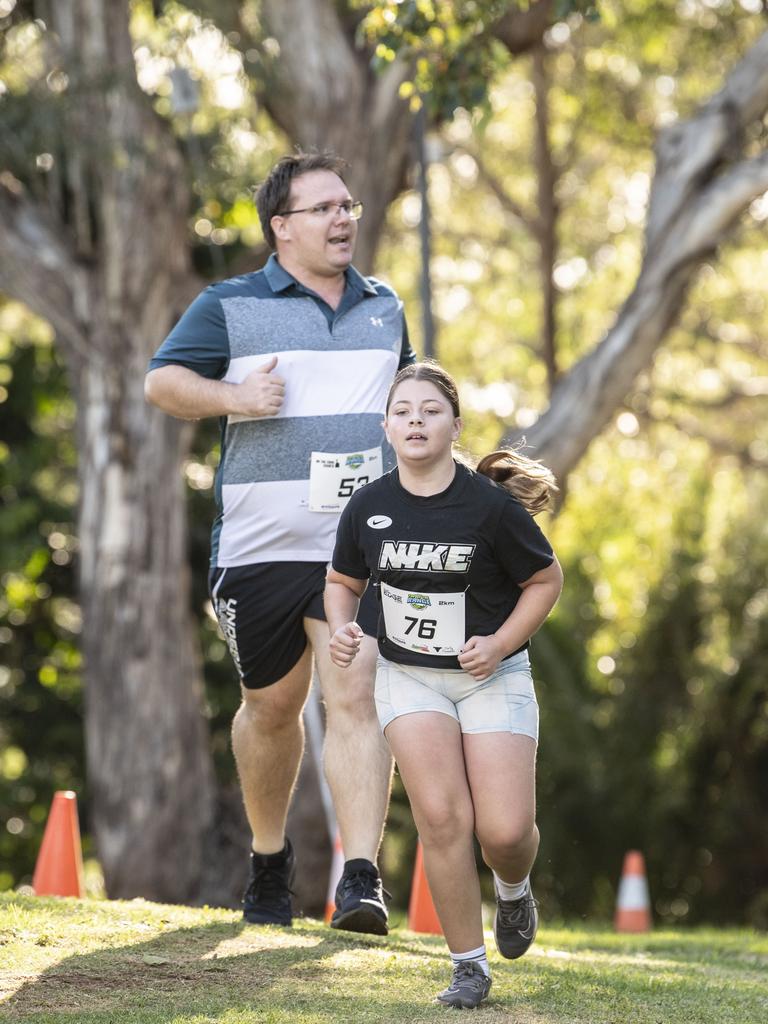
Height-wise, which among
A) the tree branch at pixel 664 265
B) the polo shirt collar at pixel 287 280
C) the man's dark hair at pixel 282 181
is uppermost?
the tree branch at pixel 664 265

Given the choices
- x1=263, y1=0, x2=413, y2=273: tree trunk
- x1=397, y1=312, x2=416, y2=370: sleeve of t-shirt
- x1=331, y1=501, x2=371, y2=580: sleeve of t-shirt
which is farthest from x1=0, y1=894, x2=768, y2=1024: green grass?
x1=263, y1=0, x2=413, y2=273: tree trunk

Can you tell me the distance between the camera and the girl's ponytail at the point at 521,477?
14.6ft

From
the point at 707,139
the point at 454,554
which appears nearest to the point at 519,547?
the point at 454,554

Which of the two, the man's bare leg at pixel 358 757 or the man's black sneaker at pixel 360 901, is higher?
the man's bare leg at pixel 358 757

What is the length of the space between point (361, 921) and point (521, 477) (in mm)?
1466

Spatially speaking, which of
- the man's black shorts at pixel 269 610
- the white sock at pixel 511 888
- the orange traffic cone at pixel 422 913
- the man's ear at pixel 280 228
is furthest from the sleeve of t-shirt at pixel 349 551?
the orange traffic cone at pixel 422 913

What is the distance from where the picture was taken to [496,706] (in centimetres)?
426

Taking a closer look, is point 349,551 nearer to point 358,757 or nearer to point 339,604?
point 339,604

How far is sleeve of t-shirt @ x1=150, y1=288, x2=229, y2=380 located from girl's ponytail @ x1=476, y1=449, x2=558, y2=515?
1.20 m

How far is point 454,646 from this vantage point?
4262 millimetres

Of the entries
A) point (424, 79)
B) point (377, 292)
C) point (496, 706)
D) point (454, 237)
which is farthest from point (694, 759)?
point (454, 237)

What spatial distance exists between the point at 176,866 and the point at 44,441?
16.4 feet

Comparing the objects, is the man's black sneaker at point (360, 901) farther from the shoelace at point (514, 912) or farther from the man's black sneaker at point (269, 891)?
the man's black sneaker at point (269, 891)

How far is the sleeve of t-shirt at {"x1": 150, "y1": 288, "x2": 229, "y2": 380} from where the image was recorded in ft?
17.4
